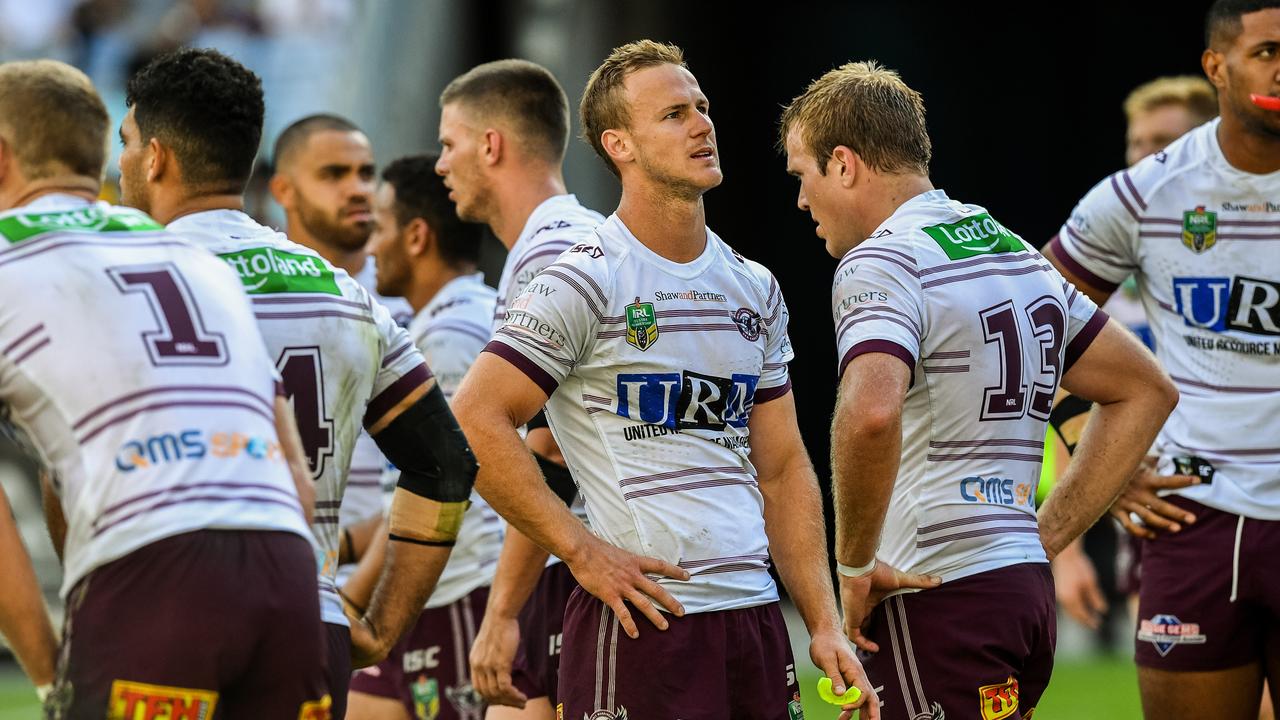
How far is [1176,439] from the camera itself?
519 cm

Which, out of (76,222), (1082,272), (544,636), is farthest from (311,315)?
(1082,272)

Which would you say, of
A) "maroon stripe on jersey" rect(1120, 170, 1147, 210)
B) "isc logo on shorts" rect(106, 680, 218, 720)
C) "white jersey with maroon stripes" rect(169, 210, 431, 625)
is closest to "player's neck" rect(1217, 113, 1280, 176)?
"maroon stripe on jersey" rect(1120, 170, 1147, 210)

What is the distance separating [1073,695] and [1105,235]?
20.5ft

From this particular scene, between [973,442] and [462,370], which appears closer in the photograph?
[973,442]

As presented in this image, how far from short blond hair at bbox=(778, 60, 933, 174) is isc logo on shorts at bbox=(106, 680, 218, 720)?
7.53ft

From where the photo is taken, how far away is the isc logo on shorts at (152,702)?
115 inches

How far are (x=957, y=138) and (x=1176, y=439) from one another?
704 centimetres

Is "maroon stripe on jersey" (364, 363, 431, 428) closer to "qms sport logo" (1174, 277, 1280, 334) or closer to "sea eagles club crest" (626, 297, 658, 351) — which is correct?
"sea eagles club crest" (626, 297, 658, 351)

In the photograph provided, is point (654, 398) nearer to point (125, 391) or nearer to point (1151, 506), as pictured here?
point (125, 391)

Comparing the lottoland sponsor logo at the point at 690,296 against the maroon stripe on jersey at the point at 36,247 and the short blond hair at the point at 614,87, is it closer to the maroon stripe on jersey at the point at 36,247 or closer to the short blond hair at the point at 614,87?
the short blond hair at the point at 614,87

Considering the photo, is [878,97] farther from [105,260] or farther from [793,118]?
[105,260]

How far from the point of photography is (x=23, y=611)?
302 centimetres

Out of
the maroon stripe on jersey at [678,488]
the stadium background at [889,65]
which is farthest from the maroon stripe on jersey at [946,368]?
the stadium background at [889,65]

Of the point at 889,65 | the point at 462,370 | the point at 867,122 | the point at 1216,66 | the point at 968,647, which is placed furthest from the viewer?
the point at 889,65
